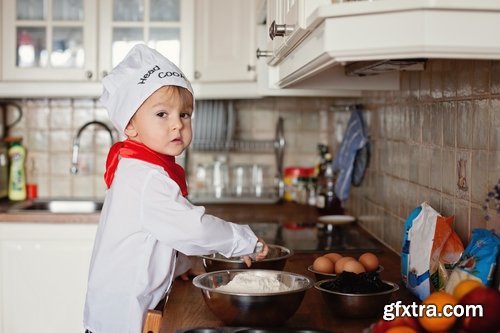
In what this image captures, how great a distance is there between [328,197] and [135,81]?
5.36 feet

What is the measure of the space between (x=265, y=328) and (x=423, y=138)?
959mm

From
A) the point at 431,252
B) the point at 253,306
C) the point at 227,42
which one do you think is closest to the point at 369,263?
the point at 431,252

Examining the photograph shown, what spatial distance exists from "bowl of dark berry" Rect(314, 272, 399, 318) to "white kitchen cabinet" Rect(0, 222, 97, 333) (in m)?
1.97

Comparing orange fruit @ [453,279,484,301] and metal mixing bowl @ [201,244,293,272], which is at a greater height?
orange fruit @ [453,279,484,301]

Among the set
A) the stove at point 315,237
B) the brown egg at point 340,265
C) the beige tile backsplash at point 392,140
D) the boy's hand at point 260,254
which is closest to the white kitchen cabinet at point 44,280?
the beige tile backsplash at point 392,140

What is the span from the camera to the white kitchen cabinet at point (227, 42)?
3.49 metres

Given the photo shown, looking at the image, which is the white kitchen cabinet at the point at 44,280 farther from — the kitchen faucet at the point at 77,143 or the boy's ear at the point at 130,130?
the boy's ear at the point at 130,130

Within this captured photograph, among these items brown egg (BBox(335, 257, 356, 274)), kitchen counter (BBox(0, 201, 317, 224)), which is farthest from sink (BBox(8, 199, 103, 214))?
brown egg (BBox(335, 257, 356, 274))

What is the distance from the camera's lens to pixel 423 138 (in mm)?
2141

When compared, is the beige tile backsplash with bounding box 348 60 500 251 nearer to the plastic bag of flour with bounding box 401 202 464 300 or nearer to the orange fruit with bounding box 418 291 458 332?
the plastic bag of flour with bounding box 401 202 464 300

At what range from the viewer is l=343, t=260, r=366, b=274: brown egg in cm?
177

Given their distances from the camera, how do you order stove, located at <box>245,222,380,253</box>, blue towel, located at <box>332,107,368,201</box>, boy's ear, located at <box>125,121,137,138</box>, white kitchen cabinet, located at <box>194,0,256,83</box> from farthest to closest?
white kitchen cabinet, located at <box>194,0,256,83</box> → blue towel, located at <box>332,107,368,201</box> → stove, located at <box>245,222,380,253</box> → boy's ear, located at <box>125,121,137,138</box>

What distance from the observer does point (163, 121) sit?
6.36 ft

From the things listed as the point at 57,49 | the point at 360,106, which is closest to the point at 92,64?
the point at 57,49
